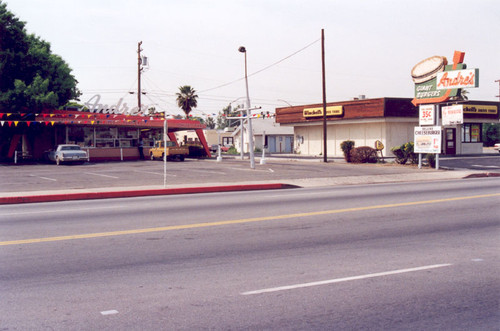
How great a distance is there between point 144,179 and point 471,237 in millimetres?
16670

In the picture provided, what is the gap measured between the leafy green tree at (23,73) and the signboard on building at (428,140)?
25.8 metres

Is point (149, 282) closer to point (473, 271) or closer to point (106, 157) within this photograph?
point (473, 271)

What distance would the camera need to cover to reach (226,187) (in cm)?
1962

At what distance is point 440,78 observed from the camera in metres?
30.2

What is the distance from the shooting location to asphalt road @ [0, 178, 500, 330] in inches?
202

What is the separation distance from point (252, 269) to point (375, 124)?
40.2m

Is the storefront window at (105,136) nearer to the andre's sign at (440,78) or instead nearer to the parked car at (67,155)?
the parked car at (67,155)

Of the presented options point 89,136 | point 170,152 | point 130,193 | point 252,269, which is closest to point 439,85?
point 170,152

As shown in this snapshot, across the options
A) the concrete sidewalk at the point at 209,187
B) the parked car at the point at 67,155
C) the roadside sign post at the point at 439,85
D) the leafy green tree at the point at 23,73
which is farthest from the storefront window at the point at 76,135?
the roadside sign post at the point at 439,85

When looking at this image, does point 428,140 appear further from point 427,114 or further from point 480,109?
point 480,109

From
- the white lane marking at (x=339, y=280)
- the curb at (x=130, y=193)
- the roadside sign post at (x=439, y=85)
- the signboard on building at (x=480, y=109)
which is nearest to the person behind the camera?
the white lane marking at (x=339, y=280)

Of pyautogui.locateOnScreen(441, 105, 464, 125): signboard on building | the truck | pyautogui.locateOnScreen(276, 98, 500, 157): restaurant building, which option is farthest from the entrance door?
the truck

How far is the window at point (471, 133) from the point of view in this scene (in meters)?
48.7

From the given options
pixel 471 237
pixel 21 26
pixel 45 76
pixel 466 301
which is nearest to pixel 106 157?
pixel 45 76
